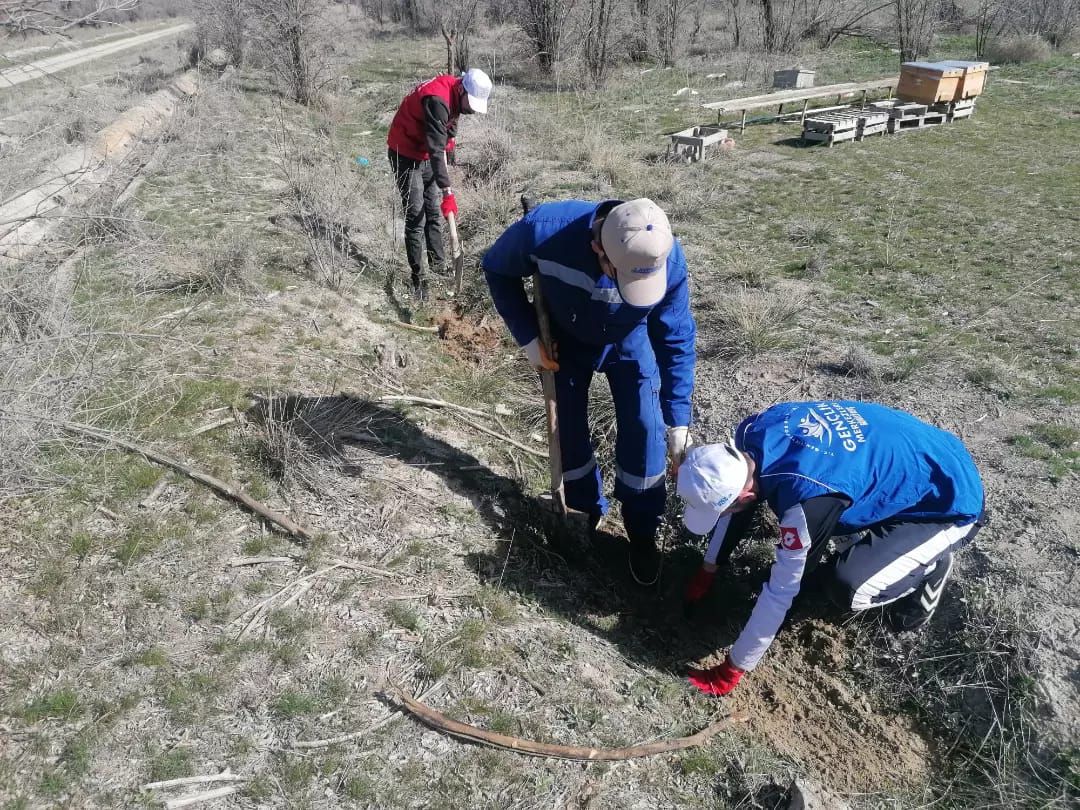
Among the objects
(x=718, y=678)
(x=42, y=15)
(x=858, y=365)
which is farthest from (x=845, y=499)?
(x=42, y=15)

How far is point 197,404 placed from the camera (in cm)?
390

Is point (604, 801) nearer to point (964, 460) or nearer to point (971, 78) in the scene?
point (964, 460)

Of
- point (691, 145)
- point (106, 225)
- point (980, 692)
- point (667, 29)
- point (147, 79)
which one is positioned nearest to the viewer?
point (980, 692)

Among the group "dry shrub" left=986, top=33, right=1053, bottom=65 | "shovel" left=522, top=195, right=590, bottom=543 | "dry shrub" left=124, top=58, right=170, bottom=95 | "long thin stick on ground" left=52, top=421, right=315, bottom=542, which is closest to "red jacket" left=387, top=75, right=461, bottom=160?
"shovel" left=522, top=195, right=590, bottom=543

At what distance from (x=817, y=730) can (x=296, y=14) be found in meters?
13.1

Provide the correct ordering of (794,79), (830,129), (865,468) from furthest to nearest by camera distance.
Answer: (794,79) < (830,129) < (865,468)

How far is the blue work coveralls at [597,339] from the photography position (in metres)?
2.81

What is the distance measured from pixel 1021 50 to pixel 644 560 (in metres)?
16.7

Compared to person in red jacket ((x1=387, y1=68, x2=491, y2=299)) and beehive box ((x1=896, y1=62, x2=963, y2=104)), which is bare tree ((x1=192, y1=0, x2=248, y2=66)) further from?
beehive box ((x1=896, y1=62, x2=963, y2=104))

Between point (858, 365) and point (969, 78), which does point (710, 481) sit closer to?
point (858, 365)

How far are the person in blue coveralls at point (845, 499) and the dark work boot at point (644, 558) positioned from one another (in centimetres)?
67

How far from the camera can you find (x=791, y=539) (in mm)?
2504

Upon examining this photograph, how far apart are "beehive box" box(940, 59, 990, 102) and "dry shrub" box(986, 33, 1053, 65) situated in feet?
19.1

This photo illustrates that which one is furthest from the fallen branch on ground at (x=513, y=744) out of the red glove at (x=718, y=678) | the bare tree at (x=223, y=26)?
the bare tree at (x=223, y=26)
